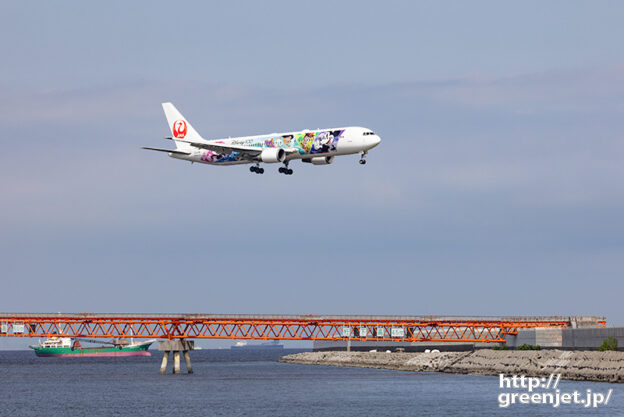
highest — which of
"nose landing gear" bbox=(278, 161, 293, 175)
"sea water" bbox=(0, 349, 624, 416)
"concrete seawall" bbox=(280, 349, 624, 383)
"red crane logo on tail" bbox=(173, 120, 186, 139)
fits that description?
"red crane logo on tail" bbox=(173, 120, 186, 139)

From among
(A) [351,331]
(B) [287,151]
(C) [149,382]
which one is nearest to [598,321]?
(A) [351,331]

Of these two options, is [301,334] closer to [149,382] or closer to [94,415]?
[149,382]

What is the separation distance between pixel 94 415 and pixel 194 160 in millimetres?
30774


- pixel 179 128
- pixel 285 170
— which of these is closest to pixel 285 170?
pixel 285 170

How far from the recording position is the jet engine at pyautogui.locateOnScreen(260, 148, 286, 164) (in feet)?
355

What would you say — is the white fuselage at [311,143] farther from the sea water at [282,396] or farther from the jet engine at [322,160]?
the sea water at [282,396]

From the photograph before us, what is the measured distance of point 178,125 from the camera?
138 meters

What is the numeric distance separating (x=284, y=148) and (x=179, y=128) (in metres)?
32.3

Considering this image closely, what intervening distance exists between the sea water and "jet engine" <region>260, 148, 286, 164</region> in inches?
943
